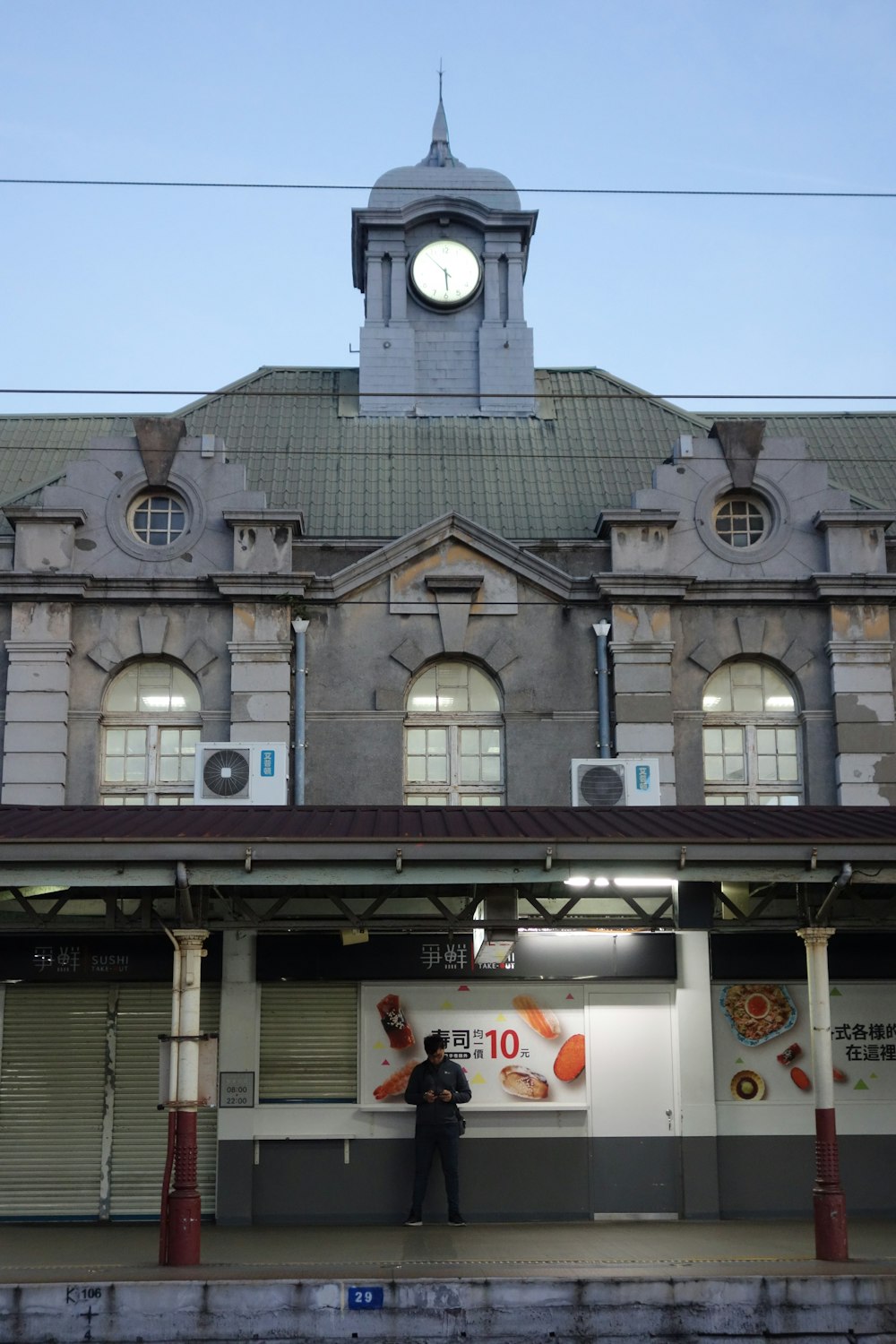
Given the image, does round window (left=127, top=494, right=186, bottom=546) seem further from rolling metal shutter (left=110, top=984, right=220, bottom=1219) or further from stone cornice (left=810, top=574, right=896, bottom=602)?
stone cornice (left=810, top=574, right=896, bottom=602)

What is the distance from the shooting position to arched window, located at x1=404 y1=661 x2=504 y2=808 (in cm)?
1973

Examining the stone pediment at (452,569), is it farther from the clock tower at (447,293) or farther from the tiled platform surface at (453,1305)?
the tiled platform surface at (453,1305)

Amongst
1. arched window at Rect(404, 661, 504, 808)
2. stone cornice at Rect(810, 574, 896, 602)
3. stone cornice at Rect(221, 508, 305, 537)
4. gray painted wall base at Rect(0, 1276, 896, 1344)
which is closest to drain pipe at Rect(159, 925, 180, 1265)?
gray painted wall base at Rect(0, 1276, 896, 1344)

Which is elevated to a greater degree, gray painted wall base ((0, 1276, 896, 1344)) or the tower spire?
the tower spire

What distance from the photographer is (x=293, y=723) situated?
19.7m

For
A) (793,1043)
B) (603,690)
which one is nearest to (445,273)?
(603,690)

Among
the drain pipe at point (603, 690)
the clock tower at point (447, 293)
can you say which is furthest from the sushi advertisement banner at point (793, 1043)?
the clock tower at point (447, 293)

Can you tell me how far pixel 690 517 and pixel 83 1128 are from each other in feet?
35.2

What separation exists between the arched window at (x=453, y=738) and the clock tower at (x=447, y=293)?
6.27 meters

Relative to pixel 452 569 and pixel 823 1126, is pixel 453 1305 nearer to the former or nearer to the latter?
pixel 823 1126

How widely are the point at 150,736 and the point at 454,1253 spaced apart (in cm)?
849

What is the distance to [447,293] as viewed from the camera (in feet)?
84.0

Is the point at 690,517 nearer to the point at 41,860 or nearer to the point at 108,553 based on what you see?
the point at 108,553

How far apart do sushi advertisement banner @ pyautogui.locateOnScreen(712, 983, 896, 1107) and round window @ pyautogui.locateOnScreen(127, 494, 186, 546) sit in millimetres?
9125
